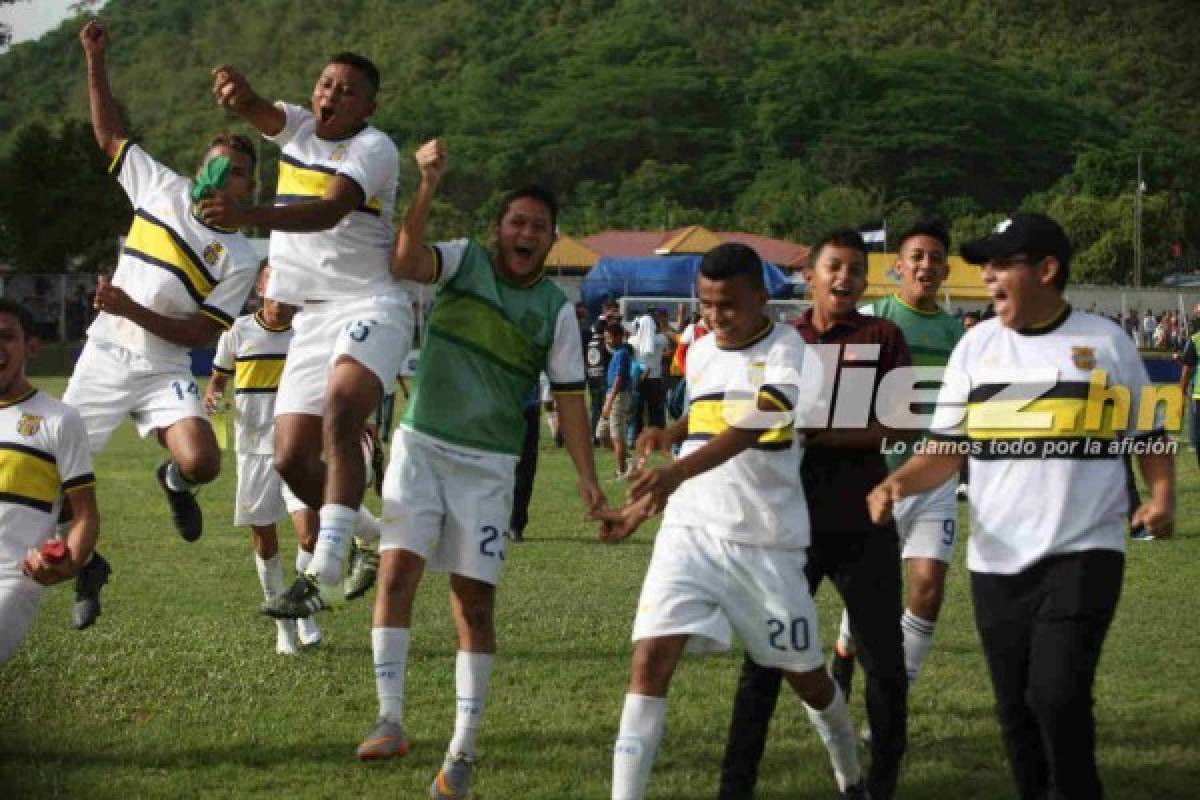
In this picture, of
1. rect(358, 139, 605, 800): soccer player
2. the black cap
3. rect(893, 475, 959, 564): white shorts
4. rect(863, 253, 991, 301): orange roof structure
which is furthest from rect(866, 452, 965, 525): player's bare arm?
rect(863, 253, 991, 301): orange roof structure

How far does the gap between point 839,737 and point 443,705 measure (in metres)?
2.62

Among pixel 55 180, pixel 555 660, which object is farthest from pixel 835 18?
pixel 555 660

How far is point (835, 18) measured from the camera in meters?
195

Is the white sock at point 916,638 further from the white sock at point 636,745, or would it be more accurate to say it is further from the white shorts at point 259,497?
the white shorts at point 259,497

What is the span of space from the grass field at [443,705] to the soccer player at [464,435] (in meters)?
0.68

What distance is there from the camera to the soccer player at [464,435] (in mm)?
7008

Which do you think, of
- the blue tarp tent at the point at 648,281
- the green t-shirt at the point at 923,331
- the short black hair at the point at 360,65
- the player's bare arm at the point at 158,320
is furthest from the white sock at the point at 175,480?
the blue tarp tent at the point at 648,281

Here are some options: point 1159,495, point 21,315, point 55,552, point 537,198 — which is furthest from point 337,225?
point 1159,495

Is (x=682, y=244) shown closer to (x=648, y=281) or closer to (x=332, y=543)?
(x=648, y=281)

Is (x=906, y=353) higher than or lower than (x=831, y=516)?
higher

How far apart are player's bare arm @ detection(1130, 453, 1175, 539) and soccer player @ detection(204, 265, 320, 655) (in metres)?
5.49

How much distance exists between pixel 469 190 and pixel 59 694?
128923 mm

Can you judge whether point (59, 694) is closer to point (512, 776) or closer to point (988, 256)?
point (512, 776)

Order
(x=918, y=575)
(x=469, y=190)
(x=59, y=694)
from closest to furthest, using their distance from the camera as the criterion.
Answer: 1. (x=918, y=575)
2. (x=59, y=694)
3. (x=469, y=190)
